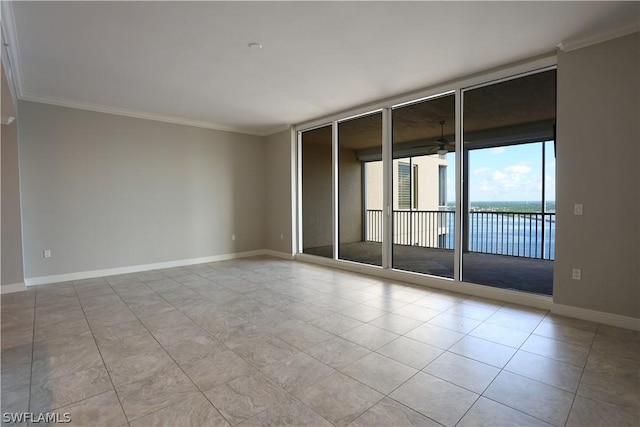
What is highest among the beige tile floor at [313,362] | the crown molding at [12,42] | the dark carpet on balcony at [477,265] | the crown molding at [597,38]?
the crown molding at [12,42]

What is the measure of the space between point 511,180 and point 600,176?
2.19 m

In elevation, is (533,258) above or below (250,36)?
below

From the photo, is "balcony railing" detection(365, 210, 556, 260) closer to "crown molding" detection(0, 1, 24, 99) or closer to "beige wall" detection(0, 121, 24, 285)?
"crown molding" detection(0, 1, 24, 99)

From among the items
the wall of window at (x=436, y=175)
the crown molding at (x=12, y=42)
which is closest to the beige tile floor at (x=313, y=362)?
the wall of window at (x=436, y=175)

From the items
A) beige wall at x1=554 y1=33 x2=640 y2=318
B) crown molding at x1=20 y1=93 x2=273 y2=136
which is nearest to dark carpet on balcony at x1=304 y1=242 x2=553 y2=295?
beige wall at x1=554 y1=33 x2=640 y2=318

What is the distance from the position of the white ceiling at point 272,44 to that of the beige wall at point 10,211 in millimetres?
748

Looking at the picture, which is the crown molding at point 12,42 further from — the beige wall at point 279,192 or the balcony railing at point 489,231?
the balcony railing at point 489,231

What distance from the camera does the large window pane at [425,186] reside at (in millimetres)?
5273

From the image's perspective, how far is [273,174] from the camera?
7.18 meters

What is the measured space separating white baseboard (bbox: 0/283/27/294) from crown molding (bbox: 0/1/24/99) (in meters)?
2.62

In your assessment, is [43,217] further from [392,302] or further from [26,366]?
[392,302]

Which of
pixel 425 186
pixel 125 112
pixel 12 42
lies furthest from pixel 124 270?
pixel 425 186

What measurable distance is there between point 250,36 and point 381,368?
10.2 ft

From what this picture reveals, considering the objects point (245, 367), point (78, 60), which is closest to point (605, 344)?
point (245, 367)
